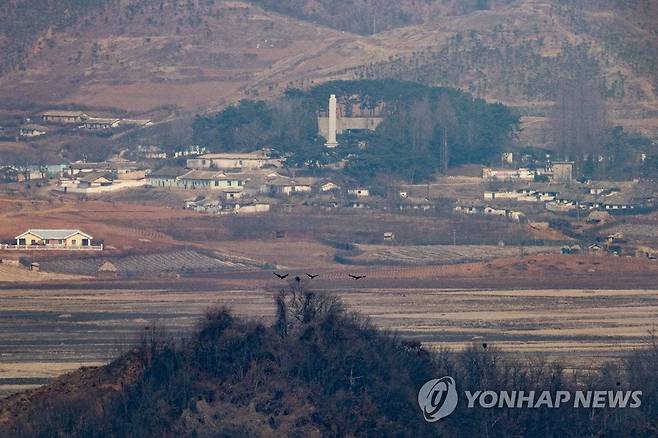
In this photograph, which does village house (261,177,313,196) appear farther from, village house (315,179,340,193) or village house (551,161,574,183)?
village house (551,161,574,183)

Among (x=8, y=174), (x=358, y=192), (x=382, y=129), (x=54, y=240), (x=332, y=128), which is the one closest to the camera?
(x=54, y=240)

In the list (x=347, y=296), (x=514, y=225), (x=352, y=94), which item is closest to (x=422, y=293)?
(x=347, y=296)

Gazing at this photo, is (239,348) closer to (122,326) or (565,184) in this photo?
(122,326)

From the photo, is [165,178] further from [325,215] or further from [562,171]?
[562,171]

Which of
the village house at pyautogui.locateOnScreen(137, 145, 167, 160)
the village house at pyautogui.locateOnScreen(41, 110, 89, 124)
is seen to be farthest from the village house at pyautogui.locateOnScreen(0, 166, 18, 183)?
the village house at pyautogui.locateOnScreen(41, 110, 89, 124)

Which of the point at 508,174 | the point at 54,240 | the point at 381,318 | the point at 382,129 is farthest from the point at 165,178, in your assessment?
the point at 381,318

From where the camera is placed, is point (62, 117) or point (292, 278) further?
point (62, 117)

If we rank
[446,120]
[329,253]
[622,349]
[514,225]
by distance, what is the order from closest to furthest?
1. [622,349]
2. [329,253]
3. [514,225]
4. [446,120]
